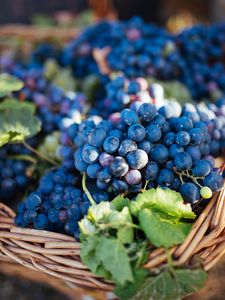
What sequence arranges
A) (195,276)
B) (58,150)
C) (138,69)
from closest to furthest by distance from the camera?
(195,276), (58,150), (138,69)

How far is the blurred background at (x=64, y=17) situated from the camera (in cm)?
135

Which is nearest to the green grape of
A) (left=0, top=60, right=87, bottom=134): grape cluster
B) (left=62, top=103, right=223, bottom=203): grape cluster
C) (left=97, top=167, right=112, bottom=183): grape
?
(left=62, top=103, right=223, bottom=203): grape cluster

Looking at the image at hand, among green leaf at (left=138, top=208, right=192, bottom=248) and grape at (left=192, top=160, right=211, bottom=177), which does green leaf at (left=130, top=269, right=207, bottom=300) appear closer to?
green leaf at (left=138, top=208, right=192, bottom=248)

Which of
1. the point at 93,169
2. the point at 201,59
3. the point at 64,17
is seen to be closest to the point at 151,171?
the point at 93,169

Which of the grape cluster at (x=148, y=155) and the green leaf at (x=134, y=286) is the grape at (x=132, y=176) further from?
the green leaf at (x=134, y=286)

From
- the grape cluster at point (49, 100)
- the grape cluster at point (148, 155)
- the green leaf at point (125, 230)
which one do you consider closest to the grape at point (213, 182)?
the grape cluster at point (148, 155)

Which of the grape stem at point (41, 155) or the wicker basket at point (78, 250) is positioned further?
the grape stem at point (41, 155)

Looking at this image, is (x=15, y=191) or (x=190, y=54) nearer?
(x=15, y=191)

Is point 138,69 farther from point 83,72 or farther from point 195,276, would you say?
point 195,276

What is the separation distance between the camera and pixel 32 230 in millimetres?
927

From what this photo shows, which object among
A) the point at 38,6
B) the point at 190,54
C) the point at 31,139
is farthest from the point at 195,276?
the point at 38,6

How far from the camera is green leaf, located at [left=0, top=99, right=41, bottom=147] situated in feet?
3.73

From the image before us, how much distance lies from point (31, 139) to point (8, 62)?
0.45m

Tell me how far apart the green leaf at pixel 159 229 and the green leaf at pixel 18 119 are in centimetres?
46
